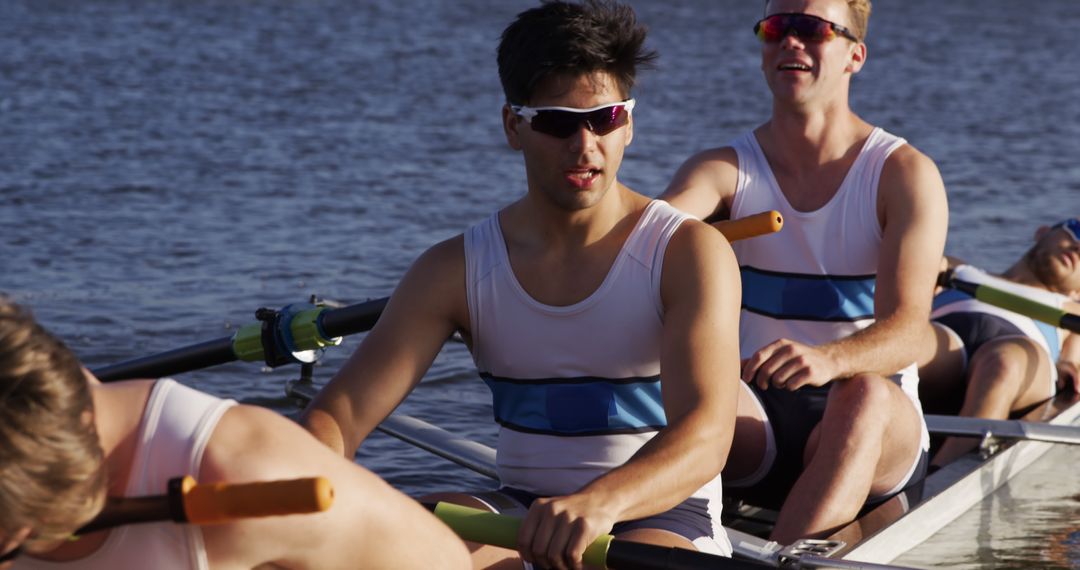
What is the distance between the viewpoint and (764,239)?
16.2 feet

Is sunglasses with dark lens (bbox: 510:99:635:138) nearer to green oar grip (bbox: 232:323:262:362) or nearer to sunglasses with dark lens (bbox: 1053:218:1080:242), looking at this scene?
green oar grip (bbox: 232:323:262:362)

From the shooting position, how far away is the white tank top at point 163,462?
2.29 metres

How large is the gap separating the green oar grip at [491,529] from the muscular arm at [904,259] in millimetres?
1537

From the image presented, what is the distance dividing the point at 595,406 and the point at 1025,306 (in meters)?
3.18

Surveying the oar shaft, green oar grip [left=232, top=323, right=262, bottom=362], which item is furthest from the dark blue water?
green oar grip [left=232, top=323, right=262, bottom=362]

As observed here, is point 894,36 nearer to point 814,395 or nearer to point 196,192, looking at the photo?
point 196,192

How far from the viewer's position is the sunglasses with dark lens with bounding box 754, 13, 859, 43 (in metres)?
4.89

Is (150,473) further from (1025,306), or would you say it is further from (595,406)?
(1025,306)

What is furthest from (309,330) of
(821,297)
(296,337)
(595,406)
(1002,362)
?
(1002,362)

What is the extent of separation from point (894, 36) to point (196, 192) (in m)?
17.8

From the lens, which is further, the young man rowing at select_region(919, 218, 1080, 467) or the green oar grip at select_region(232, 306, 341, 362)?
the young man rowing at select_region(919, 218, 1080, 467)

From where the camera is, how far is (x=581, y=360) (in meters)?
3.56

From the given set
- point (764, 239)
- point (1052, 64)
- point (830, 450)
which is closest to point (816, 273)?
point (764, 239)

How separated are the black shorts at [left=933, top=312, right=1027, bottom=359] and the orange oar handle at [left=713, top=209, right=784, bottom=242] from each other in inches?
90.4
